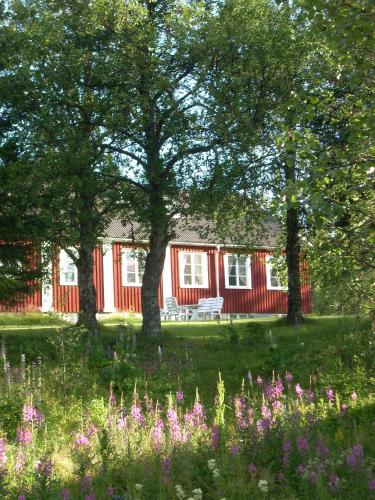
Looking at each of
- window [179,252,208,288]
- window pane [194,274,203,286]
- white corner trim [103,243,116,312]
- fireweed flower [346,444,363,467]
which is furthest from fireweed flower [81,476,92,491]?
window pane [194,274,203,286]

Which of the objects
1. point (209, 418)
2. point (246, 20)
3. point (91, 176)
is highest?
point (246, 20)

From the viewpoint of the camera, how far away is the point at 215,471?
4734 mm

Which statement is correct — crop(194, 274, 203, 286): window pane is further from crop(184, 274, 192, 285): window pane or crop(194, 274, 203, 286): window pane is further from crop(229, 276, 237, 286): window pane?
crop(229, 276, 237, 286): window pane

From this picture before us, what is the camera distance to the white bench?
30748 millimetres

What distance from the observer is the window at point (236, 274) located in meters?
37.3

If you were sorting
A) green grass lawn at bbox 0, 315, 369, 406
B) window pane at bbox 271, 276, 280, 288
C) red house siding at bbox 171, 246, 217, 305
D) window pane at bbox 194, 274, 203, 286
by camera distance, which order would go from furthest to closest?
window pane at bbox 271, 276, 280, 288 → window pane at bbox 194, 274, 203, 286 → red house siding at bbox 171, 246, 217, 305 → green grass lawn at bbox 0, 315, 369, 406

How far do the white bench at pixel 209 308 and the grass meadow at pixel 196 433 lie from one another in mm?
18300

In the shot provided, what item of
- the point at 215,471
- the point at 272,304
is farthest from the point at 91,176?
the point at 272,304

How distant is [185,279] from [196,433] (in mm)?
29805

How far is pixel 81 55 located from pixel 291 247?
8.14 meters

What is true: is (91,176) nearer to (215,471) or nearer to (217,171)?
(217,171)

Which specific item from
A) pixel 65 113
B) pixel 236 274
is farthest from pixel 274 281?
pixel 65 113

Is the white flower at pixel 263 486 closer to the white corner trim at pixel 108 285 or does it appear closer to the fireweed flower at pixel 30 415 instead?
the fireweed flower at pixel 30 415

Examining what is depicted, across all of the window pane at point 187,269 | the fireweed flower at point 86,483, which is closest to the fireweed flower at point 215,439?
the fireweed flower at point 86,483
